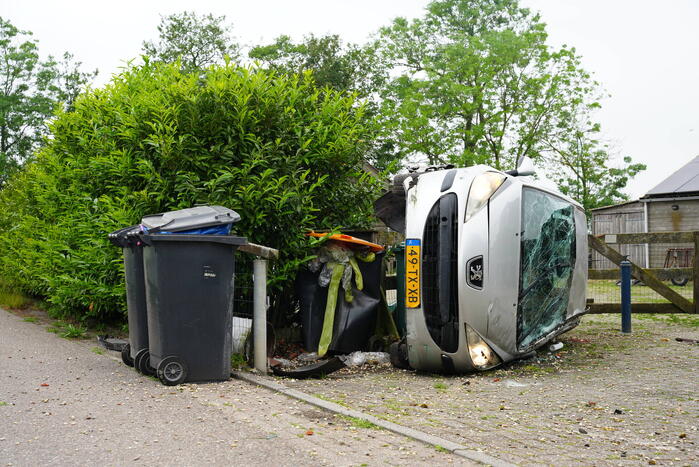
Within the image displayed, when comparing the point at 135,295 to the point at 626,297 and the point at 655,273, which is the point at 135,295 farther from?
the point at 655,273

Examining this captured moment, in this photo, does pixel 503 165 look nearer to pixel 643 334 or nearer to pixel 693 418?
pixel 643 334

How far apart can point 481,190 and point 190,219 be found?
2658 millimetres

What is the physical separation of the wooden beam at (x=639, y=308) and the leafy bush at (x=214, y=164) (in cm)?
395

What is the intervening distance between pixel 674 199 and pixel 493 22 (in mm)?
18262

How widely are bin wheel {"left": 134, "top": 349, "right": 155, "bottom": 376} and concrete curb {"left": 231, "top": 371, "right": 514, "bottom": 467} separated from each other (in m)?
0.77

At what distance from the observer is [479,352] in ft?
20.6

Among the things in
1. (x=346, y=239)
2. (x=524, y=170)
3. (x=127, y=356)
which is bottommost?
(x=127, y=356)

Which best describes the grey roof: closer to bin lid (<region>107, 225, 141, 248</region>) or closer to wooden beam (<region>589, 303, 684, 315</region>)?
wooden beam (<region>589, 303, 684, 315</region>)

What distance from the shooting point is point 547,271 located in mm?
6895

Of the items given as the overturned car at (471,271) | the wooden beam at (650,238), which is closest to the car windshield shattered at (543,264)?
the overturned car at (471,271)

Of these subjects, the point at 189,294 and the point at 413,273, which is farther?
the point at 413,273

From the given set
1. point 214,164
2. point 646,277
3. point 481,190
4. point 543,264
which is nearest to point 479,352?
point 543,264

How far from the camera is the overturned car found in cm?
614

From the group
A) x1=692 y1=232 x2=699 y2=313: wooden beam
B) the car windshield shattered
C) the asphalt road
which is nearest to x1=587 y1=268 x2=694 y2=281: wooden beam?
x1=692 y1=232 x2=699 y2=313: wooden beam
